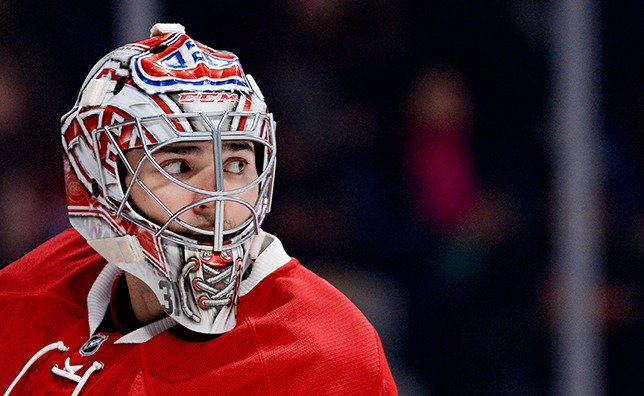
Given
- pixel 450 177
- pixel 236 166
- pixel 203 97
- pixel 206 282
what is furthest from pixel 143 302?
pixel 450 177

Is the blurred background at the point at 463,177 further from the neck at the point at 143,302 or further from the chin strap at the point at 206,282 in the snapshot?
the chin strap at the point at 206,282

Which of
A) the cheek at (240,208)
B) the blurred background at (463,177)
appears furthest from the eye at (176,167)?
the blurred background at (463,177)

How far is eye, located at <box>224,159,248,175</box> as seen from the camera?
1.33 meters

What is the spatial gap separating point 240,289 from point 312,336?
188mm

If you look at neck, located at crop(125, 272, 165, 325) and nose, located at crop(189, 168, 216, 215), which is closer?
nose, located at crop(189, 168, 216, 215)

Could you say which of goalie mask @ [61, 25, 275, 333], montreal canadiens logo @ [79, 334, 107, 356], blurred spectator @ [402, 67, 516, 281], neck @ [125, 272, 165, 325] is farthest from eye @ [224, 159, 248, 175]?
blurred spectator @ [402, 67, 516, 281]

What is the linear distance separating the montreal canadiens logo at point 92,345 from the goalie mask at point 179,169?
153mm

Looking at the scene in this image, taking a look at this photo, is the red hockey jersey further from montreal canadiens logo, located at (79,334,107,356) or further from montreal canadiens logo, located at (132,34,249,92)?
montreal canadiens logo, located at (132,34,249,92)

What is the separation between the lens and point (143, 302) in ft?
4.63

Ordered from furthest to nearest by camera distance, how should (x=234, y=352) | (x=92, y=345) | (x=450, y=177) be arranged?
(x=450, y=177) < (x=92, y=345) < (x=234, y=352)

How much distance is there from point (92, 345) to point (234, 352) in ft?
1.01

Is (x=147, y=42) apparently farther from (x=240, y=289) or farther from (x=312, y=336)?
(x=312, y=336)

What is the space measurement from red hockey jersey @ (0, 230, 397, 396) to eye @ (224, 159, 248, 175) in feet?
0.66

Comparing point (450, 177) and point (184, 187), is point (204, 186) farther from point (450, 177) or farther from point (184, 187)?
point (450, 177)
